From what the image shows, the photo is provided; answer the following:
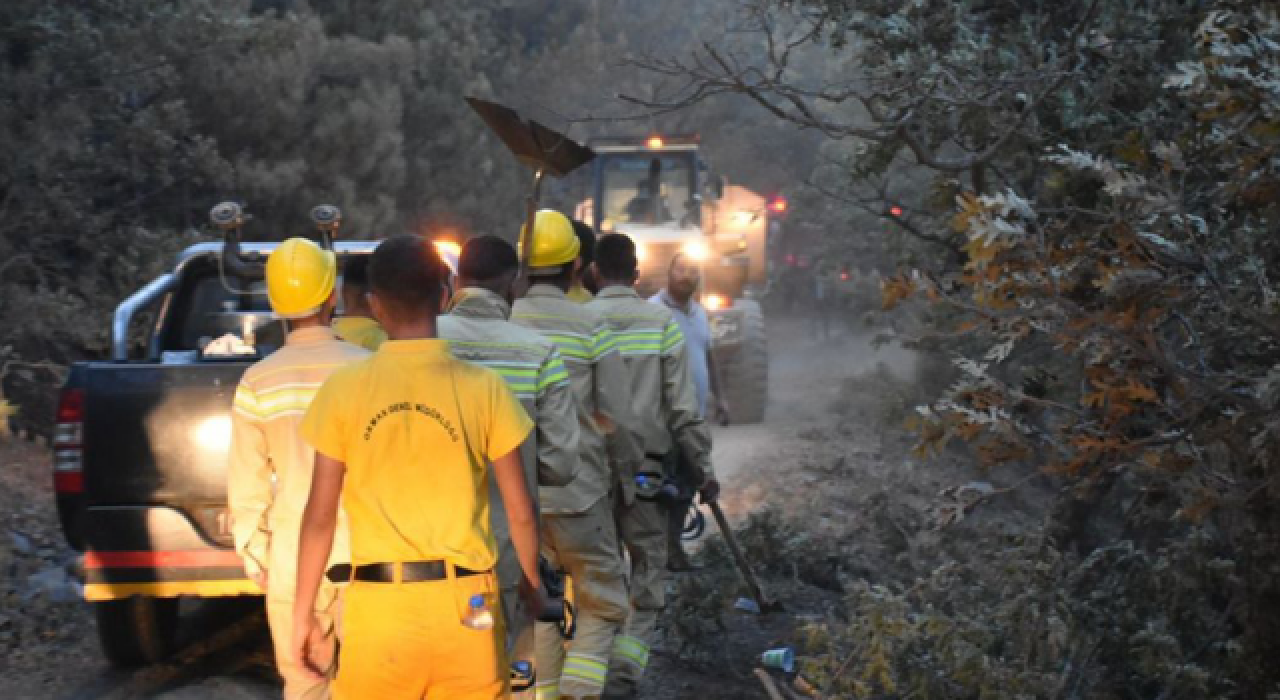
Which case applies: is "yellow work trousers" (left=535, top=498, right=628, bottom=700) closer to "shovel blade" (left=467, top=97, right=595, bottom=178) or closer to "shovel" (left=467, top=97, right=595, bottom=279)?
"shovel" (left=467, top=97, right=595, bottom=279)

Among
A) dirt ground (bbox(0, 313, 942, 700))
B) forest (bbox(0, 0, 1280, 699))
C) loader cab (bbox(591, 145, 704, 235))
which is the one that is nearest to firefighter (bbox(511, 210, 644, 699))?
forest (bbox(0, 0, 1280, 699))

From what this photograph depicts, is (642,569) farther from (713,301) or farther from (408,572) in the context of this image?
(713,301)

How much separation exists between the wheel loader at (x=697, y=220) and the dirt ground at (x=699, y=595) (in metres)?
3.60

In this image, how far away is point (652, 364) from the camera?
21.5ft

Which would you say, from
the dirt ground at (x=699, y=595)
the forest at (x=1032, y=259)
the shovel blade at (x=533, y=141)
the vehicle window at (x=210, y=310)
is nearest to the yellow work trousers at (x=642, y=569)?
the dirt ground at (x=699, y=595)

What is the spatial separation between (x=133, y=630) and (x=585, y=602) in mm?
2238

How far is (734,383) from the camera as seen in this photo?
61.0ft

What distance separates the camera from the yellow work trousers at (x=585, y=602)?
5.87 metres

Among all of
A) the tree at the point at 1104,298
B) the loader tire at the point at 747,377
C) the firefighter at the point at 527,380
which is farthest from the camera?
the loader tire at the point at 747,377

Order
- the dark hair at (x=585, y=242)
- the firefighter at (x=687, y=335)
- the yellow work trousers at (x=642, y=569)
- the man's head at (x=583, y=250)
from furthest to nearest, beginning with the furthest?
the firefighter at (x=687, y=335), the dark hair at (x=585, y=242), the man's head at (x=583, y=250), the yellow work trousers at (x=642, y=569)

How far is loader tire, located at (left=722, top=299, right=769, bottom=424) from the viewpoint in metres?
18.6

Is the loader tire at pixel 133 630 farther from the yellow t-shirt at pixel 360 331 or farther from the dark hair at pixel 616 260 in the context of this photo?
the dark hair at pixel 616 260

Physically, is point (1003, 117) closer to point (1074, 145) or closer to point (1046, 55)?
point (1074, 145)

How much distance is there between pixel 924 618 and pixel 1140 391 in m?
1.82
